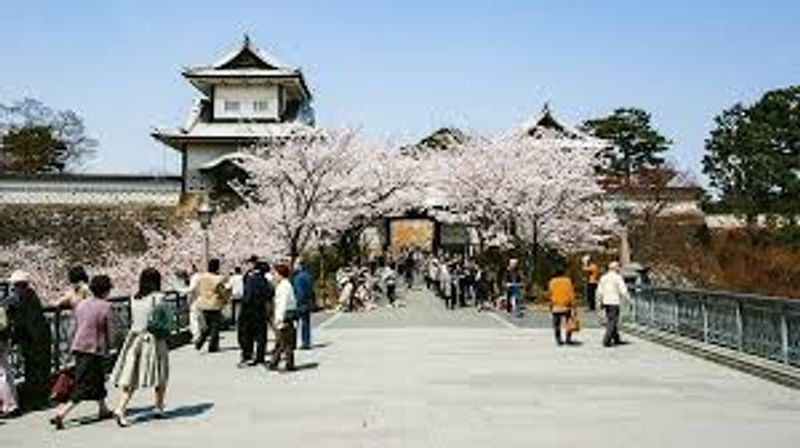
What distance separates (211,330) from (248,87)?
39772 millimetres

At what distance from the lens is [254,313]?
17516 mm

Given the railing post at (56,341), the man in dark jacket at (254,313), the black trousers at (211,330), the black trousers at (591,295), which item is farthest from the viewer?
the black trousers at (591,295)

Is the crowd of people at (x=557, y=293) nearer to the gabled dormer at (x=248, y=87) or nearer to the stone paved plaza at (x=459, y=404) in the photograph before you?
the stone paved plaza at (x=459, y=404)

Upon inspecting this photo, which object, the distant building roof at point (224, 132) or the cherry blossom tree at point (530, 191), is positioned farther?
the distant building roof at point (224, 132)

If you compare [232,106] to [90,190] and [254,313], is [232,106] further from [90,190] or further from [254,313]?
[254,313]

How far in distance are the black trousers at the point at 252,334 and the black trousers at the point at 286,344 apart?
0.88 m

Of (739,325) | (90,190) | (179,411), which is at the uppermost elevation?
(90,190)

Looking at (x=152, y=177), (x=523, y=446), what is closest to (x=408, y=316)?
(x=523, y=446)

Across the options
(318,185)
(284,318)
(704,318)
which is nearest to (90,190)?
(318,185)

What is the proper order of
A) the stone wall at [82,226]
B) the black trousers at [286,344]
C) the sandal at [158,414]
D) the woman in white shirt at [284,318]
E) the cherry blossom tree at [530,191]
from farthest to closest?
the stone wall at [82,226]
the cherry blossom tree at [530,191]
the black trousers at [286,344]
the woman in white shirt at [284,318]
the sandal at [158,414]

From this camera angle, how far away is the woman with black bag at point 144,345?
11289 mm

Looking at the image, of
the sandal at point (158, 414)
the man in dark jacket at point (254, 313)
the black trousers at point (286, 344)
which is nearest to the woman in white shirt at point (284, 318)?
the black trousers at point (286, 344)

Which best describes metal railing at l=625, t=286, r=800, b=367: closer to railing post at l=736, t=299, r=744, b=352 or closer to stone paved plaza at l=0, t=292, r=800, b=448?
railing post at l=736, t=299, r=744, b=352

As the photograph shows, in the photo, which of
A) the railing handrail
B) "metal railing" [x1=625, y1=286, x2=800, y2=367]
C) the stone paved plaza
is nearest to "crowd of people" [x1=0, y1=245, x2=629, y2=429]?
the stone paved plaza
